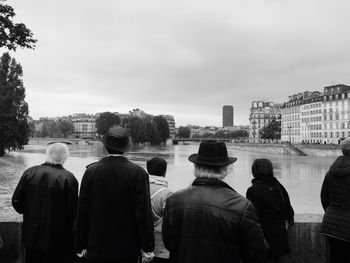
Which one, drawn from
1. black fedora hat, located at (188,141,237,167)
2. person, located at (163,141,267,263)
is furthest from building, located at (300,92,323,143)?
person, located at (163,141,267,263)

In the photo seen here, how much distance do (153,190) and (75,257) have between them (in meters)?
1.23

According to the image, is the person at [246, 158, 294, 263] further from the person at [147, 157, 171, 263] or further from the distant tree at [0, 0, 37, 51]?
the distant tree at [0, 0, 37, 51]

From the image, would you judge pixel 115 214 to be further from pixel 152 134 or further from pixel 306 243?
pixel 152 134

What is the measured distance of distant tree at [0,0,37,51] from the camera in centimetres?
1202

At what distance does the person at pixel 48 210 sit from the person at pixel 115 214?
23.8 inches

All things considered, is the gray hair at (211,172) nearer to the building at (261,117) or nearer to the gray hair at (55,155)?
the gray hair at (55,155)

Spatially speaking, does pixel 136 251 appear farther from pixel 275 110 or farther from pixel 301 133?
pixel 275 110

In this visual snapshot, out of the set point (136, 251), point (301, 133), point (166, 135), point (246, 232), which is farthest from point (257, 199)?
point (166, 135)

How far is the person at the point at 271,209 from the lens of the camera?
4.76 m

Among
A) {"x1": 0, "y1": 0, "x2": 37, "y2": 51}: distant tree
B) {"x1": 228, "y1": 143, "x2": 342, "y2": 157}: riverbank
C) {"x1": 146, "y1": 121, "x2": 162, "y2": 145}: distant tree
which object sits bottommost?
{"x1": 228, "y1": 143, "x2": 342, "y2": 157}: riverbank

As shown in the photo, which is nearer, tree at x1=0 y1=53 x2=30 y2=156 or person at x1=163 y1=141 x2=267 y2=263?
person at x1=163 y1=141 x2=267 y2=263

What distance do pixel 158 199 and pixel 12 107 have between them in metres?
52.2

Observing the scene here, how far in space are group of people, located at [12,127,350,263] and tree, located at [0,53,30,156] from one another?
45.0 metres

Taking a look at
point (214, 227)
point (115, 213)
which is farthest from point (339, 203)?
point (115, 213)
